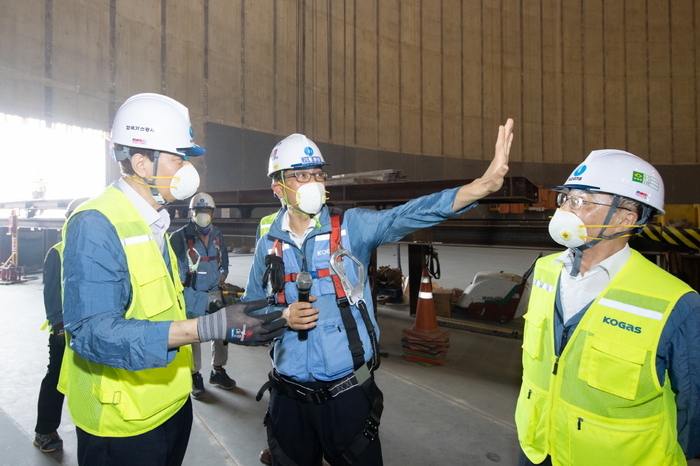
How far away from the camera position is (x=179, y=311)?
187cm

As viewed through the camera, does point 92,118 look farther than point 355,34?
No

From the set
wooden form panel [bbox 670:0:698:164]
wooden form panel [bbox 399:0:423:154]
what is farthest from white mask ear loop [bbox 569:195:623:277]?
wooden form panel [bbox 670:0:698:164]

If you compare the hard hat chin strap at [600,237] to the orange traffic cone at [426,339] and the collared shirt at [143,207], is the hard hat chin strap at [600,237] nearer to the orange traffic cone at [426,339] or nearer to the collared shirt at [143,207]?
the collared shirt at [143,207]

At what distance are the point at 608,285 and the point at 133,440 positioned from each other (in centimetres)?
207

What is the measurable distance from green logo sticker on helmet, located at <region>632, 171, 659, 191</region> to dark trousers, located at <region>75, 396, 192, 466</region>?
2351mm

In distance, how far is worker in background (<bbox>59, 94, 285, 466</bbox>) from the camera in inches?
56.4

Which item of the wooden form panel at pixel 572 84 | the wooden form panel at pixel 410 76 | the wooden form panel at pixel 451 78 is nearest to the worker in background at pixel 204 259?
the wooden form panel at pixel 410 76

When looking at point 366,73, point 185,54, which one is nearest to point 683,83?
point 366,73

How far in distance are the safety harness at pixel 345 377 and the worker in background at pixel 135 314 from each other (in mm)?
474

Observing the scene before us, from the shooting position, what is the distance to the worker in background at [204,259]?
15.5ft

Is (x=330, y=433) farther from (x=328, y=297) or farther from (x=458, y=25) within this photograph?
(x=458, y=25)

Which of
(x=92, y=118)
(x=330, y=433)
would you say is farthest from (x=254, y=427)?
(x=92, y=118)

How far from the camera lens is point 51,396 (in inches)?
131

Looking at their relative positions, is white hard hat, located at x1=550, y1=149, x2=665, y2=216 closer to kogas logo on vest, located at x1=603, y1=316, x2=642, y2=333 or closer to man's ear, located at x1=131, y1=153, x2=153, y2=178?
kogas logo on vest, located at x1=603, y1=316, x2=642, y2=333
